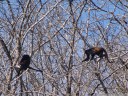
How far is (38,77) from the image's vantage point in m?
8.16

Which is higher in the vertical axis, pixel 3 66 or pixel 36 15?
pixel 36 15

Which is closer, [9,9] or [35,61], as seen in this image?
[9,9]

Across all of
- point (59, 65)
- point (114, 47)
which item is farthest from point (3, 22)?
point (114, 47)

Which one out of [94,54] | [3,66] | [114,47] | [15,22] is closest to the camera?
[94,54]

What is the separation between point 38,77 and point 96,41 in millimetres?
1597

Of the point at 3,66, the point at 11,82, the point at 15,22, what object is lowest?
the point at 11,82

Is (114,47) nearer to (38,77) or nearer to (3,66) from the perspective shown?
(38,77)

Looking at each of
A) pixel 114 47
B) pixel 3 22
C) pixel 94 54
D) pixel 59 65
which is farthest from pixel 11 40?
pixel 114 47

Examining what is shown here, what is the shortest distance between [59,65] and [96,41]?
38.9 inches

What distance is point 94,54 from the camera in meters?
5.99

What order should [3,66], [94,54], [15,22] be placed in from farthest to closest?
[3,66] → [15,22] → [94,54]

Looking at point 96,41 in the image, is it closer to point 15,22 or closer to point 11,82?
point 15,22

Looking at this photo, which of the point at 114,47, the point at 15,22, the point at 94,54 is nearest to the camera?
the point at 94,54

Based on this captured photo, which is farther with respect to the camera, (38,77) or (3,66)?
(38,77)
